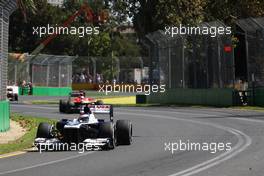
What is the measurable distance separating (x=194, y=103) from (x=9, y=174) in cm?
2775

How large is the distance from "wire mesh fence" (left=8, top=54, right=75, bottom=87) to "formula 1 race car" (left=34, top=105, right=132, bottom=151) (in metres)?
39.2

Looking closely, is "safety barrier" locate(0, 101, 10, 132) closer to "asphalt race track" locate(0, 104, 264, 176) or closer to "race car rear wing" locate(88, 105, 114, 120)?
"asphalt race track" locate(0, 104, 264, 176)

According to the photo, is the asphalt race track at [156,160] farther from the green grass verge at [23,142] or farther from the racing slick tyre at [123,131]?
the green grass verge at [23,142]

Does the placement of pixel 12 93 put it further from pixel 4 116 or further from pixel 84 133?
pixel 84 133

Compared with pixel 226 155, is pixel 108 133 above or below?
above

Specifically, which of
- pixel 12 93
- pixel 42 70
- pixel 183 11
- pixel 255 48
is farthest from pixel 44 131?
pixel 42 70

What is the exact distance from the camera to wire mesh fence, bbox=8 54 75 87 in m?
54.1

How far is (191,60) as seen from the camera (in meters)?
38.7

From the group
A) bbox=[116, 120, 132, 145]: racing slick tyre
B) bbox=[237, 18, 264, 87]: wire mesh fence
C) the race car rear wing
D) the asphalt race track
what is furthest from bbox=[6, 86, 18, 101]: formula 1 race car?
bbox=[116, 120, 132, 145]: racing slick tyre

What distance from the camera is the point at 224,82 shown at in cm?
3572

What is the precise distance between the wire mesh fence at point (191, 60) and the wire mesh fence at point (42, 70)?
1431cm

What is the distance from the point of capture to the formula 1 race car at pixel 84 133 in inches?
577

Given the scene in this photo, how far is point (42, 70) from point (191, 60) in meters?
20.0

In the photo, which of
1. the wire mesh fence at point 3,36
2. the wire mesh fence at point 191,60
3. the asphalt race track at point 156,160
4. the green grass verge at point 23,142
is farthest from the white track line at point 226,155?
the wire mesh fence at point 191,60
